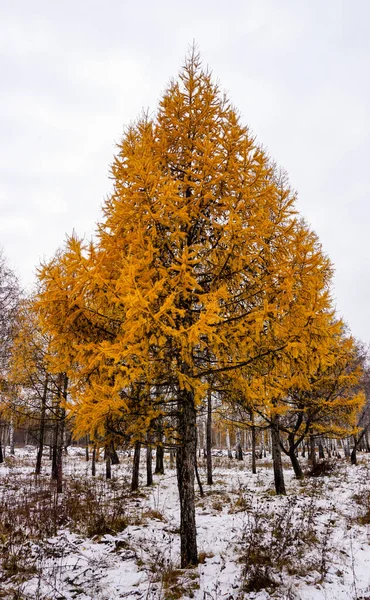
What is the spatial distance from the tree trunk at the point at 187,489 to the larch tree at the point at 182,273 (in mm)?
17

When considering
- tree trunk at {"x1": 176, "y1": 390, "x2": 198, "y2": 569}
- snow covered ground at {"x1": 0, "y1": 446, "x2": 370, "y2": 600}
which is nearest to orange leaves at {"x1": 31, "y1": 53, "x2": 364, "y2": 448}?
tree trunk at {"x1": 176, "y1": 390, "x2": 198, "y2": 569}

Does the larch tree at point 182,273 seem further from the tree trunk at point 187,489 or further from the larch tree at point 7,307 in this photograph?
the larch tree at point 7,307

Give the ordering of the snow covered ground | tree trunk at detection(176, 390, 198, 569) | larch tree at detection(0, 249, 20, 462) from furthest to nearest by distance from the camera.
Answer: larch tree at detection(0, 249, 20, 462) < tree trunk at detection(176, 390, 198, 569) < the snow covered ground

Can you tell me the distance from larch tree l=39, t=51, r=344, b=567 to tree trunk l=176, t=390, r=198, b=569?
0.06 feet

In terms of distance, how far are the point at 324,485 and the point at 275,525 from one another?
626 cm

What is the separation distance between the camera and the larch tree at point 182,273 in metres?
4.93

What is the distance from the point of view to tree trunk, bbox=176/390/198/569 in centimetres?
559

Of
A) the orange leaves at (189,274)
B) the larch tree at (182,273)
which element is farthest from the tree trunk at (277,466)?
the larch tree at (182,273)

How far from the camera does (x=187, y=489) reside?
5629mm

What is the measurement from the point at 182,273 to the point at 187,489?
3.77 metres

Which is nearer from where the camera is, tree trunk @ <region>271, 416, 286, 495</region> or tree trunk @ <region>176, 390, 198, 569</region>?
tree trunk @ <region>176, 390, 198, 569</region>

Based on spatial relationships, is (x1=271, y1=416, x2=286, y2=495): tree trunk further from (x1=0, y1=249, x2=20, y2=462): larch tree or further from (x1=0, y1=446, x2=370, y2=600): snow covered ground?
(x1=0, y1=249, x2=20, y2=462): larch tree

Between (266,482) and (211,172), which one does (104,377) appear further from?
(266,482)

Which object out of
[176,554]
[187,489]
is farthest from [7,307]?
[187,489]
